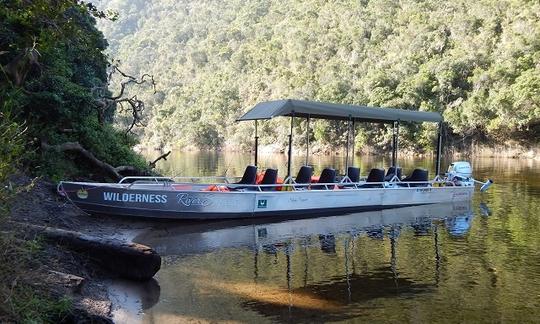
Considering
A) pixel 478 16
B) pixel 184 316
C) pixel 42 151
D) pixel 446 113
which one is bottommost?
pixel 184 316

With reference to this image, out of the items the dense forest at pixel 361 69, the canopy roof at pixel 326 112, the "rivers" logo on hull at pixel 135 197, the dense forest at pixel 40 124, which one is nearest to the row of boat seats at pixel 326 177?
the canopy roof at pixel 326 112

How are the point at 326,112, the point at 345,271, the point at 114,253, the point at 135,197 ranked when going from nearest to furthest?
the point at 114,253 < the point at 345,271 < the point at 135,197 < the point at 326,112

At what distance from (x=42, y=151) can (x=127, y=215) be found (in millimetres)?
2852

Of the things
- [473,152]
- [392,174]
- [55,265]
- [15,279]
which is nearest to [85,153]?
[55,265]

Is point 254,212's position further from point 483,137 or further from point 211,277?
point 483,137

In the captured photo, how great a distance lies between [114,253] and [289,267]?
3103mm

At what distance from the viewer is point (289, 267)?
9352 millimetres

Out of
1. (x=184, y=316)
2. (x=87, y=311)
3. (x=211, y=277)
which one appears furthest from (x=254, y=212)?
(x=87, y=311)

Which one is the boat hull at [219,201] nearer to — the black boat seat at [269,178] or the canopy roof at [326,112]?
the black boat seat at [269,178]

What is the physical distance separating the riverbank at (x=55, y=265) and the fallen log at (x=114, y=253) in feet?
0.21

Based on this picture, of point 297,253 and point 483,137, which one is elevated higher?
point 483,137

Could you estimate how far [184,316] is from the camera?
6.89 metres

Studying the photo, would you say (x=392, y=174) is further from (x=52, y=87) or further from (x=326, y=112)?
(x=52, y=87)

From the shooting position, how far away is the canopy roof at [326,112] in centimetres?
1443
